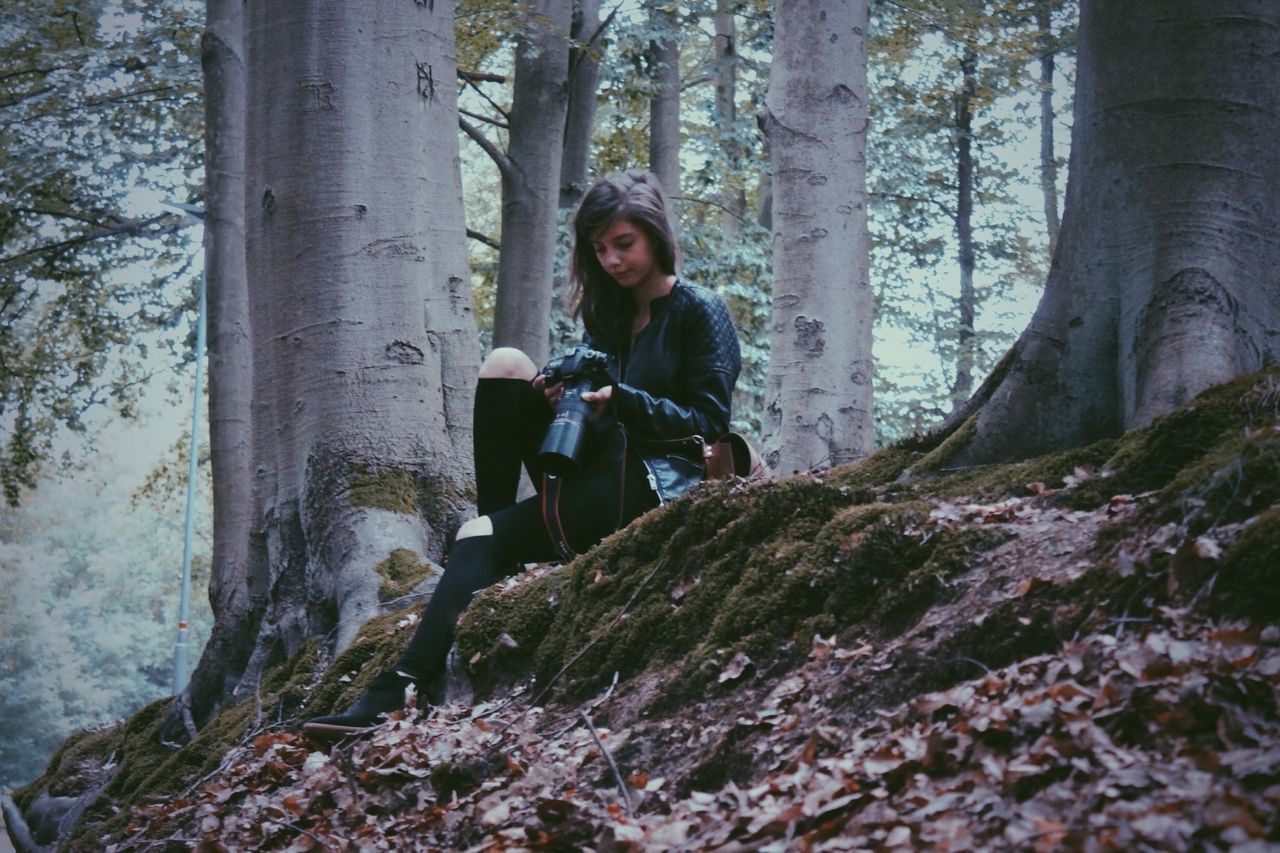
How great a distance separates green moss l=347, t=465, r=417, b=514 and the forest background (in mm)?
7195

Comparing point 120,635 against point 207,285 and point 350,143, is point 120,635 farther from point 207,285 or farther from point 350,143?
point 350,143

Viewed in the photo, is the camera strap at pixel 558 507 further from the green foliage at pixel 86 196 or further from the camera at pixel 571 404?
the green foliage at pixel 86 196

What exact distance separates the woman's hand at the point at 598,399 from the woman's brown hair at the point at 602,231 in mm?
572

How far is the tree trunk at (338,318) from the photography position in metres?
5.95

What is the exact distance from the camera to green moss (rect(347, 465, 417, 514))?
19.1 feet

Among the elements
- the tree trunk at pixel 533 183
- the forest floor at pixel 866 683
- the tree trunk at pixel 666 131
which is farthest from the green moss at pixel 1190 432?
the tree trunk at pixel 666 131

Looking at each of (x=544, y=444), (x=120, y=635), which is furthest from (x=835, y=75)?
(x=120, y=635)

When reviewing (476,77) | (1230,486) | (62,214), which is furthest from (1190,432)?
(62,214)

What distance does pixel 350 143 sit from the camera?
6152 millimetres

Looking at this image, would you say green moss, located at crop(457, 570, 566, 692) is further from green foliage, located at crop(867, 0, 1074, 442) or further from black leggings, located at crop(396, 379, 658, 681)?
green foliage, located at crop(867, 0, 1074, 442)

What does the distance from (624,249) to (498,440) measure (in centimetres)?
84

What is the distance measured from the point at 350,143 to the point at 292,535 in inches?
72.4

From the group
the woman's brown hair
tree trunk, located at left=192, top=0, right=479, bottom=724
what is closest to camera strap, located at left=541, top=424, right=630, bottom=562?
the woman's brown hair

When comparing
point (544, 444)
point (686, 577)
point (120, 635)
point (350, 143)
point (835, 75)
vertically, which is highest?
point (835, 75)
